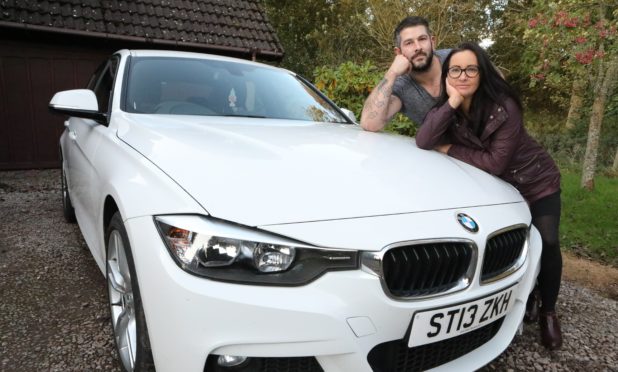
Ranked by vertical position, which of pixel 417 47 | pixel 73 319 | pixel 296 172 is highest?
pixel 417 47

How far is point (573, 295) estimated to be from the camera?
2951mm

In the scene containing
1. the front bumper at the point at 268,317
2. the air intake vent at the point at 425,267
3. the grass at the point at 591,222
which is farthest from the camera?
the grass at the point at 591,222

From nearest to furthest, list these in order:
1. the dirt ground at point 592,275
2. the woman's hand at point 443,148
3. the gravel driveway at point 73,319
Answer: the gravel driveway at point 73,319
the woman's hand at point 443,148
the dirt ground at point 592,275

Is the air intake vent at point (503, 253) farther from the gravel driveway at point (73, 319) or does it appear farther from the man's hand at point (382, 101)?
the man's hand at point (382, 101)

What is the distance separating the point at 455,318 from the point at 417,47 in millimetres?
1807

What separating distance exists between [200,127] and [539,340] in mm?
2050

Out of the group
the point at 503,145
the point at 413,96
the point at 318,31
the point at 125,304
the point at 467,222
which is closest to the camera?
the point at 467,222

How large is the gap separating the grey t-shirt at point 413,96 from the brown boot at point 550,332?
1.33m

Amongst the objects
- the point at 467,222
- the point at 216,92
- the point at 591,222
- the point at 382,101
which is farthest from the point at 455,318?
the point at 591,222

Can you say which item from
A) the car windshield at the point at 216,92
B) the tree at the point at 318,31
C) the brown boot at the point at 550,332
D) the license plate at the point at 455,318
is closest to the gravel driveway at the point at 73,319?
the brown boot at the point at 550,332

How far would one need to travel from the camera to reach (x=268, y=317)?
1.15 m

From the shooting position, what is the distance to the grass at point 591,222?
4.11m

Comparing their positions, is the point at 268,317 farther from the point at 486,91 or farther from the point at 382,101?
the point at 382,101

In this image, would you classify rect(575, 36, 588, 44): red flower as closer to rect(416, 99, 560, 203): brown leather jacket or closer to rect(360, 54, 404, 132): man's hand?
rect(360, 54, 404, 132): man's hand
